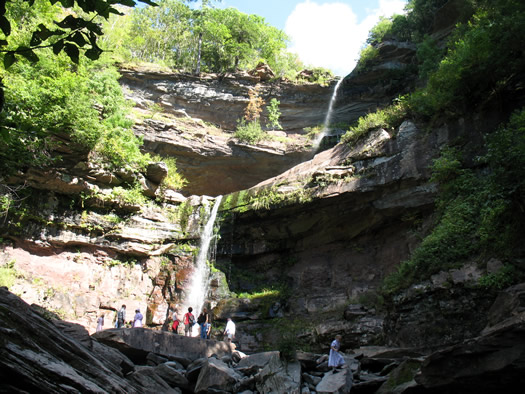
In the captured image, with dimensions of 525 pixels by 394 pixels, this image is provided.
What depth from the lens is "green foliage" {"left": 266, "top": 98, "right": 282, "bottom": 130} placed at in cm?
2603

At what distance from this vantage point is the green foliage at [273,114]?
26031mm

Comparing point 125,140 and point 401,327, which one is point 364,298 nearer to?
point 401,327

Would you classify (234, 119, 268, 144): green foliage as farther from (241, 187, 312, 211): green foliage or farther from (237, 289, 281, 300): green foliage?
(237, 289, 281, 300): green foliage

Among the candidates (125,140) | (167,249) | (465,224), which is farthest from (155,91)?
(465,224)

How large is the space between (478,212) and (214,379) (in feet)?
29.1

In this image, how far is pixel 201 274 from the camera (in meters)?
17.5

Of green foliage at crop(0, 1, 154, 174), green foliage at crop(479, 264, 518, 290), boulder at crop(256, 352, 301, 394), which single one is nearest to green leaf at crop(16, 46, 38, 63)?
boulder at crop(256, 352, 301, 394)

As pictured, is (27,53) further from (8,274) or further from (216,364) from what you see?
(8,274)

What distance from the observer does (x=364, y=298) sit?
47.3 ft

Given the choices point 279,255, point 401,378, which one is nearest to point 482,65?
point 279,255

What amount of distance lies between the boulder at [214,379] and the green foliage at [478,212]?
6078 mm

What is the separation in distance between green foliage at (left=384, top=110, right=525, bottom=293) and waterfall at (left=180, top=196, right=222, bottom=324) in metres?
7.52

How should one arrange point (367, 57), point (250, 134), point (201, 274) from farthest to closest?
point (367, 57) → point (250, 134) → point (201, 274)

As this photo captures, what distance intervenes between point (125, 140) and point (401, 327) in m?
12.9
